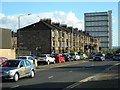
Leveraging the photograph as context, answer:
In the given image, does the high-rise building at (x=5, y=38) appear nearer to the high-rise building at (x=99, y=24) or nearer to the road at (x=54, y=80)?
the road at (x=54, y=80)

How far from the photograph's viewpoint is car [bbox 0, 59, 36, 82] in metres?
21.5

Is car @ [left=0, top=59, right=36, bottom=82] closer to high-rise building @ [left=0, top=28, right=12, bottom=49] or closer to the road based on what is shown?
the road


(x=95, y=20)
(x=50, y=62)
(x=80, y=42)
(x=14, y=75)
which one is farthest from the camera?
(x=95, y=20)

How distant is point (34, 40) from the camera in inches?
4050

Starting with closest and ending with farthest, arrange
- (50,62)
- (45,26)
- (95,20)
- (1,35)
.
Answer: (50,62)
(1,35)
(45,26)
(95,20)

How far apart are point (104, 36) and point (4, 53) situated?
122 m

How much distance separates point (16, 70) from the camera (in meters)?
22.0

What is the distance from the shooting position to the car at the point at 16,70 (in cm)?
2153

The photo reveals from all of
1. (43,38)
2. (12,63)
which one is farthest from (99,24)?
(12,63)

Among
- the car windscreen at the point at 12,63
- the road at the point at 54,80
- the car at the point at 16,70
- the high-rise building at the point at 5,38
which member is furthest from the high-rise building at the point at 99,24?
the car windscreen at the point at 12,63

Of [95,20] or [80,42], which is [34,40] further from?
[95,20]

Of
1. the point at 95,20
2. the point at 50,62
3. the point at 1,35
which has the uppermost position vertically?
the point at 95,20

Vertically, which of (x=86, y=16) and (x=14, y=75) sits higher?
(x=86, y=16)

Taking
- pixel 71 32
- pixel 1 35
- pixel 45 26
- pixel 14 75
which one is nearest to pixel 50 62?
pixel 1 35
